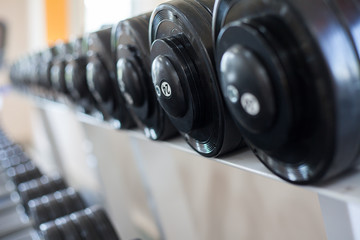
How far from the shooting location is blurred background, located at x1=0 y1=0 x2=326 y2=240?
3.51ft

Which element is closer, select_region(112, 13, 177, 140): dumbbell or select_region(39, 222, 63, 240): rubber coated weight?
select_region(112, 13, 177, 140): dumbbell

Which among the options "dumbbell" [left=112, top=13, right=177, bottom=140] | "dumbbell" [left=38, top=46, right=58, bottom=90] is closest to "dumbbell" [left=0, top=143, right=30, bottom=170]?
"dumbbell" [left=38, top=46, right=58, bottom=90]

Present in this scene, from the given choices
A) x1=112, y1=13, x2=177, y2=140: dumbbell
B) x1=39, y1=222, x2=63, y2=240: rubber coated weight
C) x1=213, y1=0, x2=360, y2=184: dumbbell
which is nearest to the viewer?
x1=213, y1=0, x2=360, y2=184: dumbbell

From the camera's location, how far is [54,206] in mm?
1516

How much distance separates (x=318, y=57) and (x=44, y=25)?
402 centimetres

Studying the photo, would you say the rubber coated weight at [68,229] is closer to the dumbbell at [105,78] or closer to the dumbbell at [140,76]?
the dumbbell at [105,78]

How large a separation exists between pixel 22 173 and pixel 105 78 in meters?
1.26

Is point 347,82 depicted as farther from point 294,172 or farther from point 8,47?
point 8,47

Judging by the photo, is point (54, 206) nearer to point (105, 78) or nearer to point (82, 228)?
point (82, 228)

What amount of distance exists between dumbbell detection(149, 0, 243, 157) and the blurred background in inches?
13.8

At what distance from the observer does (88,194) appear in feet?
8.35

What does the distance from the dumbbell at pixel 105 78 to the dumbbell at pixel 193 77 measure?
35cm

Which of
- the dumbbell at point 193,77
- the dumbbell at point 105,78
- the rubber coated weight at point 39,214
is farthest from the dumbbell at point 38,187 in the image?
the dumbbell at point 193,77

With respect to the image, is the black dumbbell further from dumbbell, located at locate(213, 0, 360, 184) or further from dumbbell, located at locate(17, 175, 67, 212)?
dumbbell, located at locate(213, 0, 360, 184)
